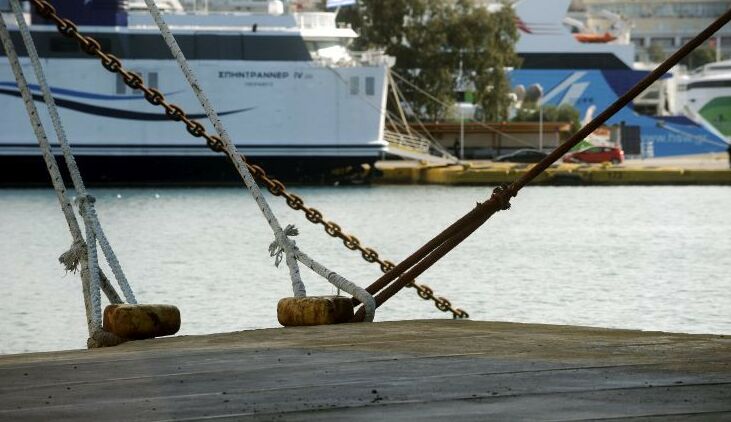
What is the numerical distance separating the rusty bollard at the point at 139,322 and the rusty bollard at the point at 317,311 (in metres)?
0.76

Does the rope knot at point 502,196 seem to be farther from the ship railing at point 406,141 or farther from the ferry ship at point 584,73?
the ferry ship at point 584,73

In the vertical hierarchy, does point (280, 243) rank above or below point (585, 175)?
above

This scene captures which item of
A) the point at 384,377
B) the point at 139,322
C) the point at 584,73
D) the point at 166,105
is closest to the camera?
the point at 384,377

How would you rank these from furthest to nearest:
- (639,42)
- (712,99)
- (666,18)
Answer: (666,18)
(639,42)
(712,99)

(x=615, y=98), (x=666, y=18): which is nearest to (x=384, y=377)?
(x=615, y=98)

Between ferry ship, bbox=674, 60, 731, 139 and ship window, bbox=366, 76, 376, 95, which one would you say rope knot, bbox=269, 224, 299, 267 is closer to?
ship window, bbox=366, 76, 376, 95

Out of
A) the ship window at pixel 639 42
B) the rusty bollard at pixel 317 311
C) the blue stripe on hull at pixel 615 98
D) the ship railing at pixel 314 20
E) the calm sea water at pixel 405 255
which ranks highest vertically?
the rusty bollard at pixel 317 311

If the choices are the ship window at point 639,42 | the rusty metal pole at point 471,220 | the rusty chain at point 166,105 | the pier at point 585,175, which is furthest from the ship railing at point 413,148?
the ship window at point 639,42

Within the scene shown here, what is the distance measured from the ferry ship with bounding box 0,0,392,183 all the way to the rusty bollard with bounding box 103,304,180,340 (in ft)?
153

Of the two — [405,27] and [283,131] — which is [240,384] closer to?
[283,131]

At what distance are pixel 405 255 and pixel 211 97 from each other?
27.1 m

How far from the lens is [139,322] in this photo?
9.37 m

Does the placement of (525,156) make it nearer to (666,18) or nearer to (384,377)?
(384,377)

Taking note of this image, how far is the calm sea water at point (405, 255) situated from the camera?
67.3 ft
